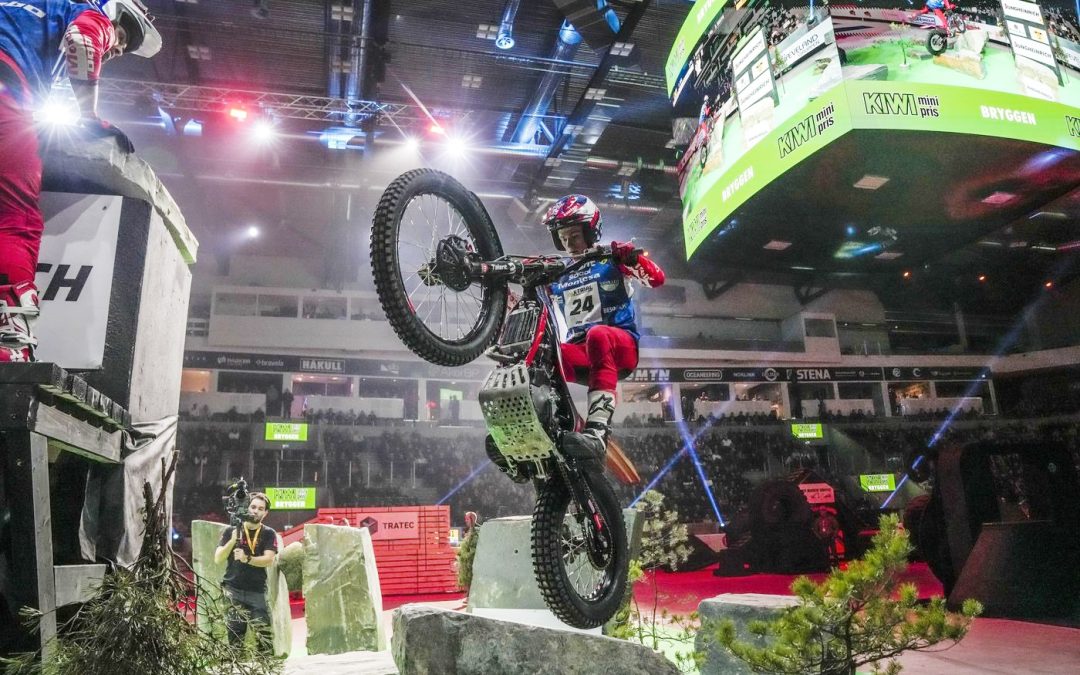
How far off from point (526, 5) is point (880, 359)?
11.7 meters

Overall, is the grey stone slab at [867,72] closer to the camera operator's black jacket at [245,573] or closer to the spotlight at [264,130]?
the camera operator's black jacket at [245,573]

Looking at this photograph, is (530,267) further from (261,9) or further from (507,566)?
(261,9)

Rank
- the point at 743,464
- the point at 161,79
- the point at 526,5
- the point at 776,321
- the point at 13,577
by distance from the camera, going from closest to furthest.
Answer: the point at 13,577 < the point at 526,5 < the point at 161,79 < the point at 743,464 < the point at 776,321

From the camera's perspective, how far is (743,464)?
46.1 ft

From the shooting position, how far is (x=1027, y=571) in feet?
21.1

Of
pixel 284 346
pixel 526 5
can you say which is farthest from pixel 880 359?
pixel 284 346

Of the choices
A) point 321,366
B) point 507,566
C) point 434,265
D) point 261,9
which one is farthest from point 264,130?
point 434,265

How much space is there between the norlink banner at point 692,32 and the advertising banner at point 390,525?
734 centimetres

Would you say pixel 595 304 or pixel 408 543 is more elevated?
pixel 595 304

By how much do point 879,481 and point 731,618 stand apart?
12.2 m

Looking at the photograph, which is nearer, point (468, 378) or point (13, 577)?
point (13, 577)

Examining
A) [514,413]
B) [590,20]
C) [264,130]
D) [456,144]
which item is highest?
[264,130]

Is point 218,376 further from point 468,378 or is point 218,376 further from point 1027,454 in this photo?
point 1027,454

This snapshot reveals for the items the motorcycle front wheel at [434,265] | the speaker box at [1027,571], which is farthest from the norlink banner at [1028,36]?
the motorcycle front wheel at [434,265]
